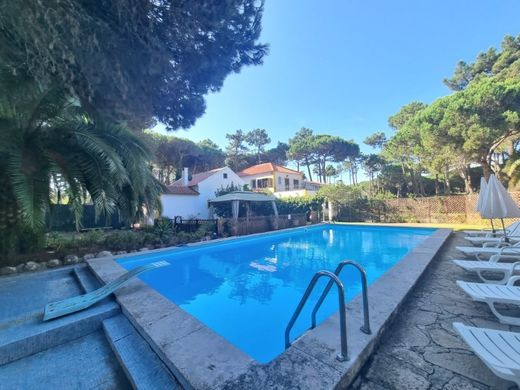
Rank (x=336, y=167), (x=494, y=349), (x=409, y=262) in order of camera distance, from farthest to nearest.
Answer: (x=336, y=167) < (x=409, y=262) < (x=494, y=349)

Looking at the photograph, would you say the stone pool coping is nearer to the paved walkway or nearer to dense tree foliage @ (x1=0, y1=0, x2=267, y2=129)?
the paved walkway

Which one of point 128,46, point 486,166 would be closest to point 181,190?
point 128,46

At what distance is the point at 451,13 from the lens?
1068cm

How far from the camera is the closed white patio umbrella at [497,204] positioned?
5.49 metres

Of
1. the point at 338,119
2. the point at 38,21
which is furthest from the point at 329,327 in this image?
the point at 338,119

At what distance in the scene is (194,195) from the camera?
19266 mm

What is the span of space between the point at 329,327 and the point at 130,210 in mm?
7300

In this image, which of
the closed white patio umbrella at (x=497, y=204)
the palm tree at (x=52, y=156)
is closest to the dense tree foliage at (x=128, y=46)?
the palm tree at (x=52, y=156)

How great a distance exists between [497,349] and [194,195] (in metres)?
18.9

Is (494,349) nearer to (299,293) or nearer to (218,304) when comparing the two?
(299,293)

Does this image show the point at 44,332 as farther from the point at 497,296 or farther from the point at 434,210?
the point at 434,210

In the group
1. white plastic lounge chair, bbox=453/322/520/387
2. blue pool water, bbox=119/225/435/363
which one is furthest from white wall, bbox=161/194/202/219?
white plastic lounge chair, bbox=453/322/520/387

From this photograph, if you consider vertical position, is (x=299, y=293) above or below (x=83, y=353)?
below

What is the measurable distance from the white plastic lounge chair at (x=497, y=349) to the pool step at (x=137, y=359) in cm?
250
